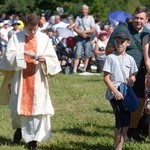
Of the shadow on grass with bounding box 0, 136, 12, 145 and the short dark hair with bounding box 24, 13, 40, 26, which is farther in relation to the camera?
the shadow on grass with bounding box 0, 136, 12, 145

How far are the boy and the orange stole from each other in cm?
110

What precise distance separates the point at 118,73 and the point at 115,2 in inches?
1483

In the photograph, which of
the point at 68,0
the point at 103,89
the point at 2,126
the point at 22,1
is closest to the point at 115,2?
the point at 68,0

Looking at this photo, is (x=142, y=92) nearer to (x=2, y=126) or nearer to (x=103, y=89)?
(x=2, y=126)

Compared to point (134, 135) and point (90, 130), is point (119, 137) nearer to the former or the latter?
point (134, 135)

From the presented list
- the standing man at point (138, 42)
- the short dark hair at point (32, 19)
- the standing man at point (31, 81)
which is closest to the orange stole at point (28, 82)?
the standing man at point (31, 81)

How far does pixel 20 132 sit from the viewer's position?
27.3 ft

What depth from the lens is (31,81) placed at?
795 centimetres

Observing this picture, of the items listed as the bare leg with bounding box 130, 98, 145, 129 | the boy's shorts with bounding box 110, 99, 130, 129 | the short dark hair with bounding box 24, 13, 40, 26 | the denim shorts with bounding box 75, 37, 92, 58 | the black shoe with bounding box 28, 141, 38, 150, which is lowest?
the denim shorts with bounding box 75, 37, 92, 58

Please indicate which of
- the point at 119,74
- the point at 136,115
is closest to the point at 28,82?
the point at 119,74

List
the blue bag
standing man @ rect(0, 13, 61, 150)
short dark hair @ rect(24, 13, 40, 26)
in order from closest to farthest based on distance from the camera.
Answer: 1. the blue bag
2. short dark hair @ rect(24, 13, 40, 26)
3. standing man @ rect(0, 13, 61, 150)

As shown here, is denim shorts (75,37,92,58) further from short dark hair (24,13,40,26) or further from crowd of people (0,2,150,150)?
short dark hair (24,13,40,26)

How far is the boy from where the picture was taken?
727 cm

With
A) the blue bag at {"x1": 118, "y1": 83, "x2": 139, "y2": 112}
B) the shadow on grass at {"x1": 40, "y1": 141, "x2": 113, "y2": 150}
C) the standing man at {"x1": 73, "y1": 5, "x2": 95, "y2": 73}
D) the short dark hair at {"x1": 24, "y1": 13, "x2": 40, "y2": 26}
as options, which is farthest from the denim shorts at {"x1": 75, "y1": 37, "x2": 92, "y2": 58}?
the blue bag at {"x1": 118, "y1": 83, "x2": 139, "y2": 112}
